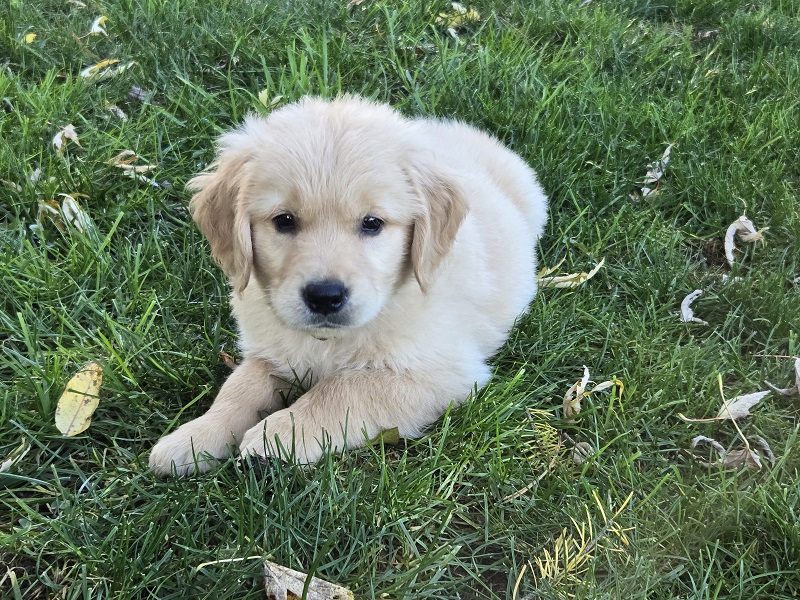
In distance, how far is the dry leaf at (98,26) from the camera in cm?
337

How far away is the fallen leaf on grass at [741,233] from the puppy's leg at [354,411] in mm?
1301

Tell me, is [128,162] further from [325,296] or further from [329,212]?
[325,296]

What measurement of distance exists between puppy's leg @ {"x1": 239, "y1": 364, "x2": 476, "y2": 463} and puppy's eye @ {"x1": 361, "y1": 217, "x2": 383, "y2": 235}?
→ 42 centimetres

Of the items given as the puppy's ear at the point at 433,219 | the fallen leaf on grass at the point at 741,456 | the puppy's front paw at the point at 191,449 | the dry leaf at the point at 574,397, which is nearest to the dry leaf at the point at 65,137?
the puppy's front paw at the point at 191,449

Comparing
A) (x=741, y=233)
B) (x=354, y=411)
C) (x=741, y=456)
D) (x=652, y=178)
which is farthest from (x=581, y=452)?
(x=652, y=178)

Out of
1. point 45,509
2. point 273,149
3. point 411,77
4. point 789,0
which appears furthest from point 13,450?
point 789,0

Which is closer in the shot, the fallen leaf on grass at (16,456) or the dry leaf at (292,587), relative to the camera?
the dry leaf at (292,587)

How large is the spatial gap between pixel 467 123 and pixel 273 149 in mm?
1460

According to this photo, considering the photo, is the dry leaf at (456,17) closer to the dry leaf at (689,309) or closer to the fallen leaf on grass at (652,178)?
the fallen leaf on grass at (652,178)

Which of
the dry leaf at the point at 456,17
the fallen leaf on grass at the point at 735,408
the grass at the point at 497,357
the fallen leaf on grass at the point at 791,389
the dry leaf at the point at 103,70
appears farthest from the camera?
the dry leaf at the point at 456,17

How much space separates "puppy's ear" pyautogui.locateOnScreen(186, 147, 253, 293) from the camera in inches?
73.3

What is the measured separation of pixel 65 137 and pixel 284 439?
5.90 feet

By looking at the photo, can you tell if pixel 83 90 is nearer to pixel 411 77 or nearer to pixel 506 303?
pixel 411 77

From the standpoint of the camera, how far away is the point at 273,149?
1838 mm
